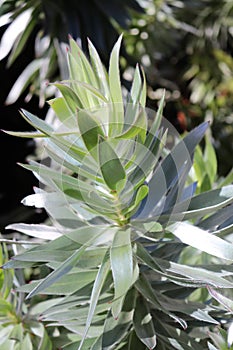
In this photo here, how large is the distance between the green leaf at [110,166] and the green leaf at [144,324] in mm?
164

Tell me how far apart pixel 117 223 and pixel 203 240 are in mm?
109

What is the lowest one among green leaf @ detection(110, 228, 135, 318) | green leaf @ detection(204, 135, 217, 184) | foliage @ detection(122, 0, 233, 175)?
foliage @ detection(122, 0, 233, 175)

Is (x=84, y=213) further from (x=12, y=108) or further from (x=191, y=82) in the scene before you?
(x=191, y=82)

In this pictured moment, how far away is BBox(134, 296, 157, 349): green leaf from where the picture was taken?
1.81ft

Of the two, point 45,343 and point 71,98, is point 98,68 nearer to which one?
point 71,98

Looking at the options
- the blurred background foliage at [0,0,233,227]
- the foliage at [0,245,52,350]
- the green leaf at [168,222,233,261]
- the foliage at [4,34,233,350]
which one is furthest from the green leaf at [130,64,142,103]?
the blurred background foliage at [0,0,233,227]

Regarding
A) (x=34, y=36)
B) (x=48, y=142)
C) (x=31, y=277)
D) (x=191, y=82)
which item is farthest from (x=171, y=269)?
(x=191, y=82)

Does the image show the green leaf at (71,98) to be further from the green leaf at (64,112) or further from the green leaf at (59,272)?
the green leaf at (59,272)

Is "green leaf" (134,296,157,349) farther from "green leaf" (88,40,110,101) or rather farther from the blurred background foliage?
the blurred background foliage

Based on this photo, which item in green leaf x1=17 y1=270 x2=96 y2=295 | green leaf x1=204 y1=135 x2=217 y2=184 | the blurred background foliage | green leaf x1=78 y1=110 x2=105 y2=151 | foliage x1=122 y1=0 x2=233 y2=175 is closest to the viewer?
green leaf x1=78 y1=110 x2=105 y2=151

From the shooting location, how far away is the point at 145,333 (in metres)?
0.56

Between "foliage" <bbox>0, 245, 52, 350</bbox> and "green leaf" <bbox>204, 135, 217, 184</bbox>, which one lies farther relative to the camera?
"green leaf" <bbox>204, 135, 217, 184</bbox>

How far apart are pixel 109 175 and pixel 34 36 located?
0.70 meters

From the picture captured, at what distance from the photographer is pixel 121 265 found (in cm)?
52
